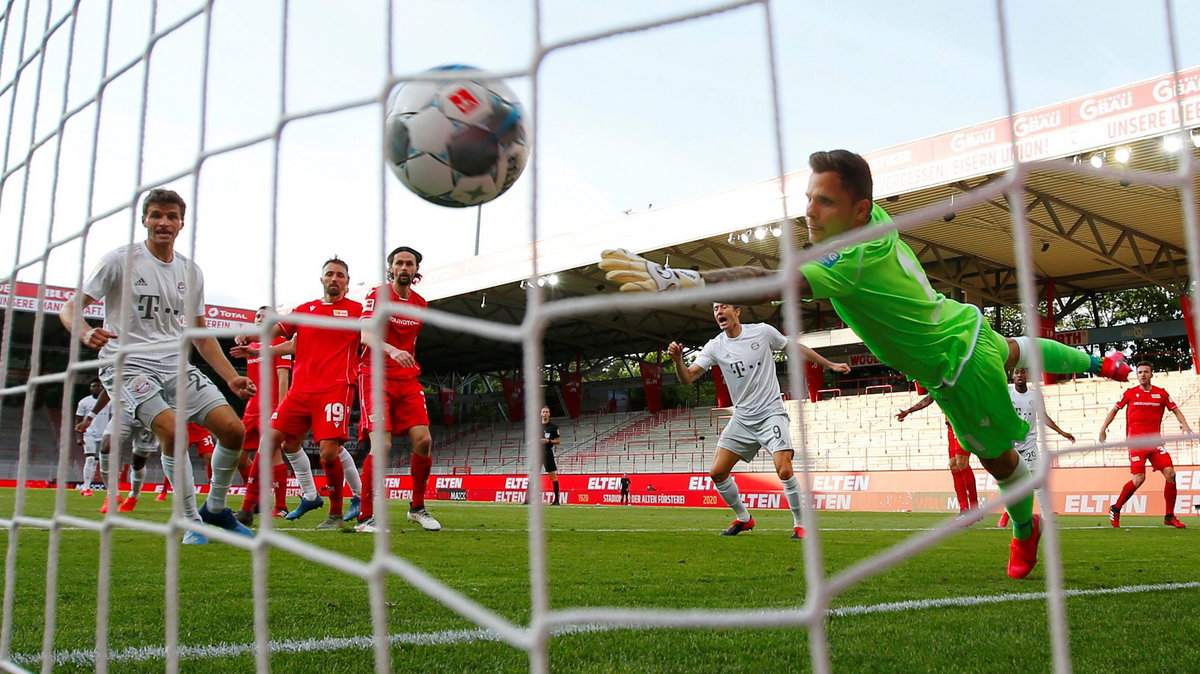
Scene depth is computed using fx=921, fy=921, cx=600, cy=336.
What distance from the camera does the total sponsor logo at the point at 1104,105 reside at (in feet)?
38.0

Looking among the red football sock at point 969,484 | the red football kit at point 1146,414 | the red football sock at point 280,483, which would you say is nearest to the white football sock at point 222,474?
the red football sock at point 280,483

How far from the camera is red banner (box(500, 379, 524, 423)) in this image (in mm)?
32594

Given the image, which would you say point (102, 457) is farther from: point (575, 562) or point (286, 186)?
point (286, 186)

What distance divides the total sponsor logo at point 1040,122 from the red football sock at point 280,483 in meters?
10.00

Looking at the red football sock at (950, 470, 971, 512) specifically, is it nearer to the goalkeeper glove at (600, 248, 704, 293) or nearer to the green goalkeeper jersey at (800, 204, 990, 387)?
the green goalkeeper jersey at (800, 204, 990, 387)

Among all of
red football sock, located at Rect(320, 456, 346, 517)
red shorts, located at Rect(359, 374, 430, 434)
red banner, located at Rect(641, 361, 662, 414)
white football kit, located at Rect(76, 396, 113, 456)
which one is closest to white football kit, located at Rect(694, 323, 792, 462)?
red shorts, located at Rect(359, 374, 430, 434)

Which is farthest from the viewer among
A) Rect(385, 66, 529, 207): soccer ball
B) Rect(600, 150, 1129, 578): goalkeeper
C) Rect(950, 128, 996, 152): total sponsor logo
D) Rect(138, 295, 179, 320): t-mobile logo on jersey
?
Rect(950, 128, 996, 152): total sponsor logo

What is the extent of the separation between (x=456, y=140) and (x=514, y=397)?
1228 inches

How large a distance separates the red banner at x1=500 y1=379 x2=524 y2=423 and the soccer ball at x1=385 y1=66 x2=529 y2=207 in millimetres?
29726

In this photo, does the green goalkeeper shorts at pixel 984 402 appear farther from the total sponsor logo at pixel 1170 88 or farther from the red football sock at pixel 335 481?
the total sponsor logo at pixel 1170 88

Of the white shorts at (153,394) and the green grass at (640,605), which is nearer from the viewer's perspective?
the green grass at (640,605)

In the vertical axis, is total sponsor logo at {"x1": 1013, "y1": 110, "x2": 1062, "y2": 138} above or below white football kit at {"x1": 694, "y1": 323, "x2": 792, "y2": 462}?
above

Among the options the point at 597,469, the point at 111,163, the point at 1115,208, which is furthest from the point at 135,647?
the point at 597,469

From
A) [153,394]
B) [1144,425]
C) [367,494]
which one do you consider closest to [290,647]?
[153,394]
